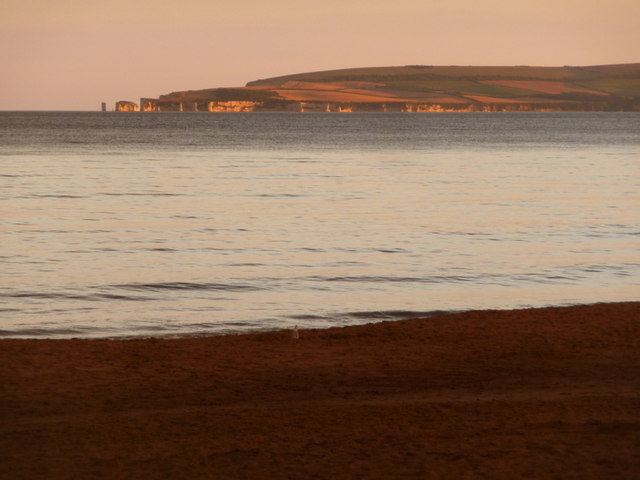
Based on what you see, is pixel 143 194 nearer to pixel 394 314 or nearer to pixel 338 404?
pixel 394 314

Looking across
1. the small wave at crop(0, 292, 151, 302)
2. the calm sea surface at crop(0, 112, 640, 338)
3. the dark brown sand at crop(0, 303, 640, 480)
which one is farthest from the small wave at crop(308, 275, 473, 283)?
the dark brown sand at crop(0, 303, 640, 480)

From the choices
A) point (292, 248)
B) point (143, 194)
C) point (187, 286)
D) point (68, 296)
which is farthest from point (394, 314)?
point (143, 194)

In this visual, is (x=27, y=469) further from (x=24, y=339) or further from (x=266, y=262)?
(x=266, y=262)

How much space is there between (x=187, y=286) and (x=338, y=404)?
809 cm

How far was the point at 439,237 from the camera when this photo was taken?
925 inches

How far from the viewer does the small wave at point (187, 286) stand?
1661 cm

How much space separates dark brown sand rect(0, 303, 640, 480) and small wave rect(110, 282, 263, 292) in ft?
13.7

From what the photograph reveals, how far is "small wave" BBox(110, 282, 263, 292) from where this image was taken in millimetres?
16609

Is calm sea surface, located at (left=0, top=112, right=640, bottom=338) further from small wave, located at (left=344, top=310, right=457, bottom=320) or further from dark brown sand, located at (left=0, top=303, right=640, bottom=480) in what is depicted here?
dark brown sand, located at (left=0, top=303, right=640, bottom=480)

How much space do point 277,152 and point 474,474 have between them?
207 ft

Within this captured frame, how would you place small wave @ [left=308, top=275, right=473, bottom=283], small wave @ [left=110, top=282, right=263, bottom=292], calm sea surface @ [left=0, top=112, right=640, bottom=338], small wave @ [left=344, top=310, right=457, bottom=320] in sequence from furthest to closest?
small wave @ [left=308, top=275, right=473, bottom=283]
small wave @ [left=110, top=282, right=263, bottom=292]
calm sea surface @ [left=0, top=112, right=640, bottom=338]
small wave @ [left=344, top=310, right=457, bottom=320]

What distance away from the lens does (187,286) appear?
1681 cm

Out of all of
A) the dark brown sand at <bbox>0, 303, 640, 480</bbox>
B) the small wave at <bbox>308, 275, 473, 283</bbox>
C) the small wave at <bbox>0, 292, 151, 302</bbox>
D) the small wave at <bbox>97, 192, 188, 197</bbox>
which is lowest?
the small wave at <bbox>97, 192, 188, 197</bbox>

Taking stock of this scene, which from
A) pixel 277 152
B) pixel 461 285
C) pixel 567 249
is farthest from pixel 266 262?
pixel 277 152
